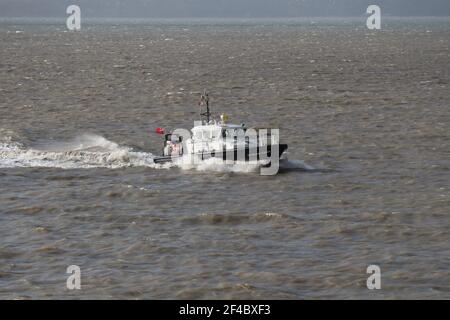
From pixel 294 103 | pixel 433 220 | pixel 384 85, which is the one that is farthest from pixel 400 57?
pixel 433 220

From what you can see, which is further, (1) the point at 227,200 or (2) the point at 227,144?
(2) the point at 227,144

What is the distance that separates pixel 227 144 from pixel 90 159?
8248 mm

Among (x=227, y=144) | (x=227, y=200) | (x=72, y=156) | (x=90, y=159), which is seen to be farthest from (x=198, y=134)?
(x=72, y=156)

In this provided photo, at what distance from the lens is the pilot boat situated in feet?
146

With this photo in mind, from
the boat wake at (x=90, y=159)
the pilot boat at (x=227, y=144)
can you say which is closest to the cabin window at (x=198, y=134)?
the pilot boat at (x=227, y=144)

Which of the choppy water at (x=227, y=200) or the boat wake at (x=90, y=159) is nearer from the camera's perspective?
the choppy water at (x=227, y=200)

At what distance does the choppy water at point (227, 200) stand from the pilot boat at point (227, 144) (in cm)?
70

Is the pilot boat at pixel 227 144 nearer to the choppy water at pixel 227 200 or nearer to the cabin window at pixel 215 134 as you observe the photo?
the cabin window at pixel 215 134

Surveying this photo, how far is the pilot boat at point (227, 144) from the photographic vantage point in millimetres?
44438

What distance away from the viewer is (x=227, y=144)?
4447 centimetres

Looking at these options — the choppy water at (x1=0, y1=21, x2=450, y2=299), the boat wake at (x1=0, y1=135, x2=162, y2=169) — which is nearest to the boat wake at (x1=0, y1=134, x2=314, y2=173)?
the boat wake at (x1=0, y1=135, x2=162, y2=169)

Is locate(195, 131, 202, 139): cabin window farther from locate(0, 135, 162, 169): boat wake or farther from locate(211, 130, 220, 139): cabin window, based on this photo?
locate(0, 135, 162, 169): boat wake

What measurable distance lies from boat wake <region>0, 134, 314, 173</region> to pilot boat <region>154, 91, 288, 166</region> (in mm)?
376

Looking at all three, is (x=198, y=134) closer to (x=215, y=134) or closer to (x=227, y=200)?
(x=215, y=134)
